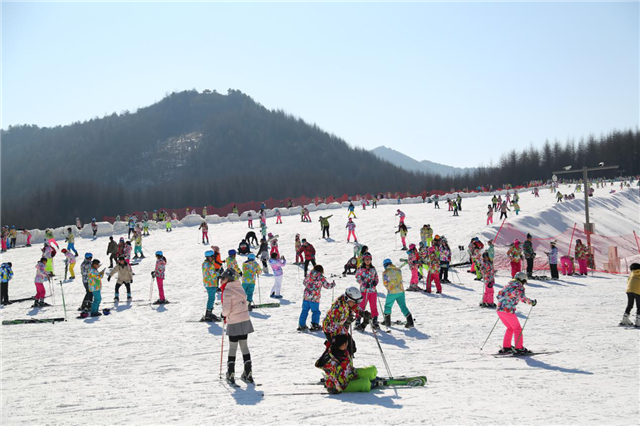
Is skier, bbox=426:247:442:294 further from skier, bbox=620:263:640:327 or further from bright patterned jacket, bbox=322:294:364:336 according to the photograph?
bright patterned jacket, bbox=322:294:364:336

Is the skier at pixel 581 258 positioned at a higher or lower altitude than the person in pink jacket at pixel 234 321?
lower

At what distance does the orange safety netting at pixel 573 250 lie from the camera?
20.2 meters

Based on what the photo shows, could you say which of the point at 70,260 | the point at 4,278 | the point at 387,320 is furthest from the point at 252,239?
the point at 387,320

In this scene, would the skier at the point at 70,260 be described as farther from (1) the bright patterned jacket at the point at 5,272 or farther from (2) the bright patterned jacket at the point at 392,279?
(2) the bright patterned jacket at the point at 392,279

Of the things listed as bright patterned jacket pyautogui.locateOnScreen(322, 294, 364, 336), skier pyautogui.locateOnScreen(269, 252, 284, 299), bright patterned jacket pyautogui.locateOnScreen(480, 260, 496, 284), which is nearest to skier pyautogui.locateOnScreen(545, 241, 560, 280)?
bright patterned jacket pyautogui.locateOnScreen(480, 260, 496, 284)

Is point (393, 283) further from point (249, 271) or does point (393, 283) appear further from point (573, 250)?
point (573, 250)

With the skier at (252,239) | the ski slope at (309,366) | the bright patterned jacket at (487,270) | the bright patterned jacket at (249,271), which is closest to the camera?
the ski slope at (309,366)

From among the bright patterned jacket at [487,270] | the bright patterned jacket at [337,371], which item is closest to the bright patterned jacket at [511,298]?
the bright patterned jacket at [337,371]

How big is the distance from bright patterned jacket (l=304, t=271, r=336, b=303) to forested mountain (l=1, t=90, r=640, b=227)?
4339 inches

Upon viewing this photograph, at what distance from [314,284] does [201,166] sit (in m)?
167

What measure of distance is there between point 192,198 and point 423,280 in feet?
412

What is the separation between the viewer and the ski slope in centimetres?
573

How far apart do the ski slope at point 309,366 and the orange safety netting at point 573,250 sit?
13.3 ft

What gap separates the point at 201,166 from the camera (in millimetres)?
171250
